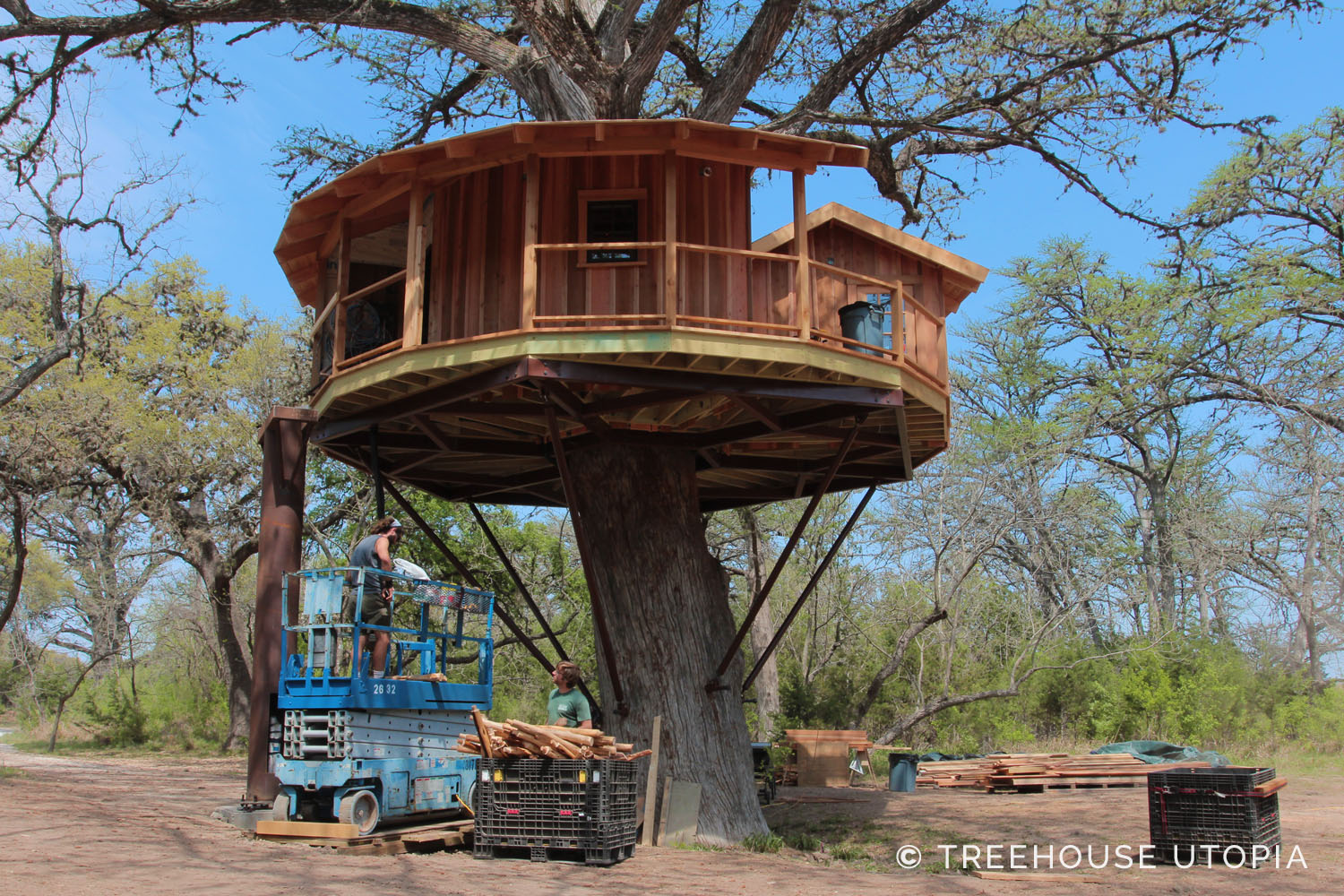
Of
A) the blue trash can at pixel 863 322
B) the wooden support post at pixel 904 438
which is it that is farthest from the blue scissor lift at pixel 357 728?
the wooden support post at pixel 904 438

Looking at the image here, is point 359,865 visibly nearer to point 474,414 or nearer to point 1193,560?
point 474,414

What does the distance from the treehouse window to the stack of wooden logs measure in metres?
5.03

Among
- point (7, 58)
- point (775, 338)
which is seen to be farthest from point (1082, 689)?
point (7, 58)

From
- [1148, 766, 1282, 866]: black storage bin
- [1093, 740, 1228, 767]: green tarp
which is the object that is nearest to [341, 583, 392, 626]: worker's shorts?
[1148, 766, 1282, 866]: black storage bin

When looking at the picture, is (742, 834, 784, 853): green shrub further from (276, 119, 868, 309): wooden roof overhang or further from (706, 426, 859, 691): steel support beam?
(276, 119, 868, 309): wooden roof overhang

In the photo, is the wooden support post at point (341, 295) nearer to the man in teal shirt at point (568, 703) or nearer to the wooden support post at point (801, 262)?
the man in teal shirt at point (568, 703)

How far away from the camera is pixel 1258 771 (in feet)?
36.9

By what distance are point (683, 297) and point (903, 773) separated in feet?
40.6

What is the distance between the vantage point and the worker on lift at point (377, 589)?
11.2 meters

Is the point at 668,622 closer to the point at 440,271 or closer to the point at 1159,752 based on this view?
the point at 440,271

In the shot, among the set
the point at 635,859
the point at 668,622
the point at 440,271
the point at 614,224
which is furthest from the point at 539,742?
the point at 614,224

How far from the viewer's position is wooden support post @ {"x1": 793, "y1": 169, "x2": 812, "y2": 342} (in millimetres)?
11375

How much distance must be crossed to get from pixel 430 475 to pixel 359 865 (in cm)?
858

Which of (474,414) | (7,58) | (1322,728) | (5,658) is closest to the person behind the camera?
(474,414)
